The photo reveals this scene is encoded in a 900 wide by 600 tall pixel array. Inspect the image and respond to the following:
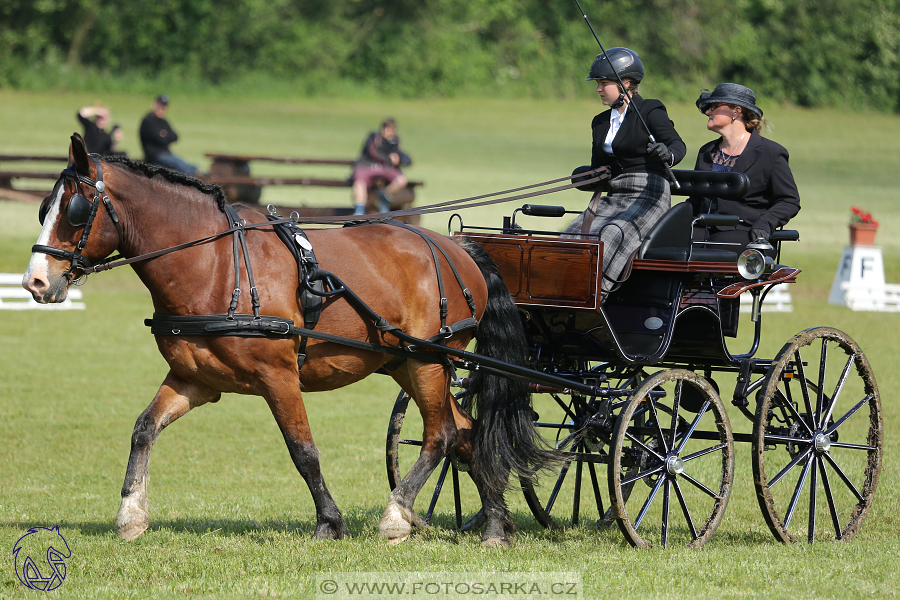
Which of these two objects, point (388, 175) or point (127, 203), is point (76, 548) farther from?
point (388, 175)

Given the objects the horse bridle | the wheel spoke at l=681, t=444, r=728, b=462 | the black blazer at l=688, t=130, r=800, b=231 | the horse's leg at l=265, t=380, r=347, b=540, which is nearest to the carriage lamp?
the black blazer at l=688, t=130, r=800, b=231

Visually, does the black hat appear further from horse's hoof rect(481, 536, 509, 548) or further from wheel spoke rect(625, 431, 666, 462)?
horse's hoof rect(481, 536, 509, 548)

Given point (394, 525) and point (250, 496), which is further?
point (250, 496)

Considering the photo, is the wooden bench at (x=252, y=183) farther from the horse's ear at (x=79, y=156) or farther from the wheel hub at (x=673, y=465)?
the horse's ear at (x=79, y=156)

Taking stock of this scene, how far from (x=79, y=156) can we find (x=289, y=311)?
120cm

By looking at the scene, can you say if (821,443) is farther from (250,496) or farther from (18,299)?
(18,299)

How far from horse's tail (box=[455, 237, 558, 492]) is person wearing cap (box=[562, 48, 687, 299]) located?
54 cm

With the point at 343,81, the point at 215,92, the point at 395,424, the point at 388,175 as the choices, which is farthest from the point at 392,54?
the point at 395,424

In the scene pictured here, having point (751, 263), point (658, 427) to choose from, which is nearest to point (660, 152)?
point (751, 263)

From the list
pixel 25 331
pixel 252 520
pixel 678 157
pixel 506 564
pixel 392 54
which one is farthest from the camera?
pixel 392 54

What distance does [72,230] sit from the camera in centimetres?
503

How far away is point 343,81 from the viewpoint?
4281cm

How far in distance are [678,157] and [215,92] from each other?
36.5 metres

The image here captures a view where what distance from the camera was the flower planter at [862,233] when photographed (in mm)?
17031
